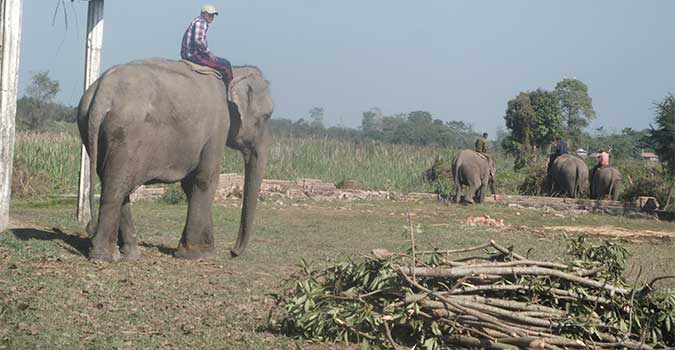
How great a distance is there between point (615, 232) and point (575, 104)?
35.1m

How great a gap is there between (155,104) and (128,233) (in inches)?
59.5

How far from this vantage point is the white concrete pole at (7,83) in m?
12.8

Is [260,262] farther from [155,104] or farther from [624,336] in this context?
[624,336]

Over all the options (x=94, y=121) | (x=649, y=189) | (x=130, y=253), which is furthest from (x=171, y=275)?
(x=649, y=189)

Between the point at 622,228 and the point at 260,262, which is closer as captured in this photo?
the point at 260,262

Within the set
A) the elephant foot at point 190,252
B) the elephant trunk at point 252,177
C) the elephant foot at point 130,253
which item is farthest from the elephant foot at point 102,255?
the elephant trunk at point 252,177

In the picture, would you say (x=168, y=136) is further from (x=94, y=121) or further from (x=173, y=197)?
(x=173, y=197)

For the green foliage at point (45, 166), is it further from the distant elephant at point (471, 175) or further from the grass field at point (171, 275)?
the distant elephant at point (471, 175)

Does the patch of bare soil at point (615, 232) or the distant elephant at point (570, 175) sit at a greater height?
the distant elephant at point (570, 175)

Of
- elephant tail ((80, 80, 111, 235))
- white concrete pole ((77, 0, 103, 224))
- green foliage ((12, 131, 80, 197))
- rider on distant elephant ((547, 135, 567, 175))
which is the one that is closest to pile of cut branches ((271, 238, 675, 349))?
elephant tail ((80, 80, 111, 235))

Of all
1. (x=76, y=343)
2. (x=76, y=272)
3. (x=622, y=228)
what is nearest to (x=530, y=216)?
(x=622, y=228)

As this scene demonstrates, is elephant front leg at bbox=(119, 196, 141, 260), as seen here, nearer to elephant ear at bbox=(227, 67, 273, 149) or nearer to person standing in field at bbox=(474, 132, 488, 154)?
elephant ear at bbox=(227, 67, 273, 149)

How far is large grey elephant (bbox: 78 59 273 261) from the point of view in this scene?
36.5 ft

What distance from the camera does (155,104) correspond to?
37.9ft
